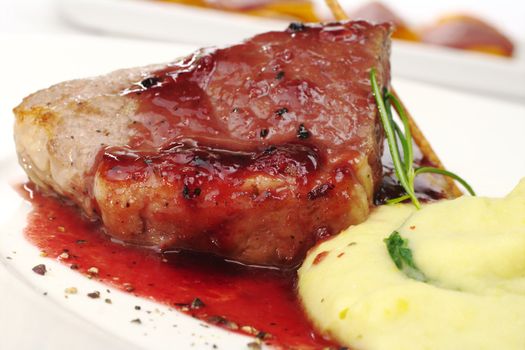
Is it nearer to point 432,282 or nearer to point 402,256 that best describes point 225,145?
point 402,256

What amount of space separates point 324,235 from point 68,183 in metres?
1.26

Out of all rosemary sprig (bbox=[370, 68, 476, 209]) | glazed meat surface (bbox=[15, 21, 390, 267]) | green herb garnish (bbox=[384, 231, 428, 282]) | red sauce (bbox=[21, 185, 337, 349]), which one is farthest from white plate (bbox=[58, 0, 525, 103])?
green herb garnish (bbox=[384, 231, 428, 282])

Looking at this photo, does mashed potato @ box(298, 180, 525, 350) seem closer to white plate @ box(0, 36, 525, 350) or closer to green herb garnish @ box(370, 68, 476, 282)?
green herb garnish @ box(370, 68, 476, 282)

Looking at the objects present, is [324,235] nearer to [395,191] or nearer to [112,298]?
[395,191]

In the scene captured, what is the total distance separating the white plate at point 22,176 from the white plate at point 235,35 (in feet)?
2.31

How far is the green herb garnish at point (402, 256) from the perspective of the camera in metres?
3.29

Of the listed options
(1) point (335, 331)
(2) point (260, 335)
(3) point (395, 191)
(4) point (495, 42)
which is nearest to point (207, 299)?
(2) point (260, 335)

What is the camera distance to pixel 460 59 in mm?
6840

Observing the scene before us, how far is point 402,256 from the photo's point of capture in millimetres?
3365

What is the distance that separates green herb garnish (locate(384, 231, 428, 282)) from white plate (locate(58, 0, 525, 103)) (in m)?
3.63

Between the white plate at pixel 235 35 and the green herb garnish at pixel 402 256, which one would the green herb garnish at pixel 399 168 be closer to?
the green herb garnish at pixel 402 256

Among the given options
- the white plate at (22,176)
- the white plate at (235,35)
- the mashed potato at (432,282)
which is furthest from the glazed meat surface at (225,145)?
the white plate at (235,35)

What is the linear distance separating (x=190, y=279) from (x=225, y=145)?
2.15ft

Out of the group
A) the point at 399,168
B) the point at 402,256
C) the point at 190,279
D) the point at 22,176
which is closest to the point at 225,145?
the point at 190,279
